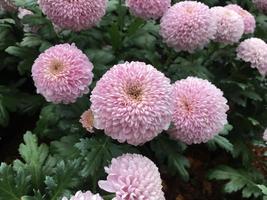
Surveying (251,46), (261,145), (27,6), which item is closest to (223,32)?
(251,46)

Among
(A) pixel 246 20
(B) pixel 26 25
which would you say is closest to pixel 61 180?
(B) pixel 26 25

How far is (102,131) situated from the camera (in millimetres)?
1852

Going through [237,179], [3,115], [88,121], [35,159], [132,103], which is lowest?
[237,179]

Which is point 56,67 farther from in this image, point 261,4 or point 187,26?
point 261,4

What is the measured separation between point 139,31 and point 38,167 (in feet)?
2.63

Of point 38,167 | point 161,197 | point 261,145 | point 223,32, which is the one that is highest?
point 223,32

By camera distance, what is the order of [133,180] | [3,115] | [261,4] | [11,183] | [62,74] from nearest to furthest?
[133,180]
[11,183]
[62,74]
[3,115]
[261,4]

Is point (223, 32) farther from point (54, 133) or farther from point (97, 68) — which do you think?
point (54, 133)

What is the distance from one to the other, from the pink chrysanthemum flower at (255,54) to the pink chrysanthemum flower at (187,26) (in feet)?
0.90

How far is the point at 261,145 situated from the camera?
229cm

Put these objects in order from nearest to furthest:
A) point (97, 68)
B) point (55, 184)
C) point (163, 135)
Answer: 1. point (55, 184)
2. point (163, 135)
3. point (97, 68)

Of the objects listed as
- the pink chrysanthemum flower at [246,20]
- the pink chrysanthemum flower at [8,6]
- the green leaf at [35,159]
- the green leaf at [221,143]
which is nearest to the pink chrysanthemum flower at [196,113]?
the green leaf at [221,143]

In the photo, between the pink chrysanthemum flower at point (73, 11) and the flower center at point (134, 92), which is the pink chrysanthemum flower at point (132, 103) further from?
the pink chrysanthemum flower at point (73, 11)

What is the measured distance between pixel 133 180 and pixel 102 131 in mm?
383
